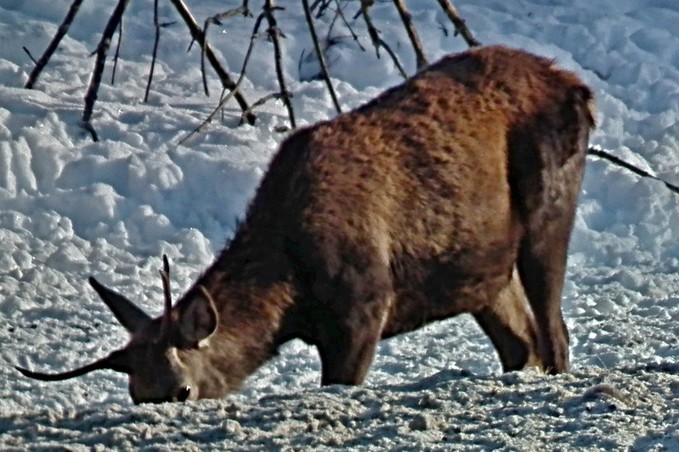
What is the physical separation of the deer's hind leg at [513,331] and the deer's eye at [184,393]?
6.94ft

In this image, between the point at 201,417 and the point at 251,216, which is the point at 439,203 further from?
the point at 201,417

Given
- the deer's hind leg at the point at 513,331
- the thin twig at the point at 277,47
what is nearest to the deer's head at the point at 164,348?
the deer's hind leg at the point at 513,331

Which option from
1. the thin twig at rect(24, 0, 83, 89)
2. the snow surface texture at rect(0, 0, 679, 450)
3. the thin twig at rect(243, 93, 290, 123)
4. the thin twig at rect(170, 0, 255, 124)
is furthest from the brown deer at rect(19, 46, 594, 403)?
the thin twig at rect(24, 0, 83, 89)

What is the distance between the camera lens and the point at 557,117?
900 cm

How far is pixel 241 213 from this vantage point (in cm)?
1191

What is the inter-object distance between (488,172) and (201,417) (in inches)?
107

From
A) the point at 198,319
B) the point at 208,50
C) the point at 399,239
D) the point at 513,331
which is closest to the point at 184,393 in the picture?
the point at 198,319

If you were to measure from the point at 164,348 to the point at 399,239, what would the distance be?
1.39 metres

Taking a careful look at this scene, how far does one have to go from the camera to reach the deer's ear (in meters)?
7.65

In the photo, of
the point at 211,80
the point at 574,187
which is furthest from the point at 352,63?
the point at 574,187

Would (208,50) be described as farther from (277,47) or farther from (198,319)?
(198,319)

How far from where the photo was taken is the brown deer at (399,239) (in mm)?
8031

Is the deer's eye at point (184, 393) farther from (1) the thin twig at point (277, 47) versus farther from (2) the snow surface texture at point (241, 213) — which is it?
(1) the thin twig at point (277, 47)

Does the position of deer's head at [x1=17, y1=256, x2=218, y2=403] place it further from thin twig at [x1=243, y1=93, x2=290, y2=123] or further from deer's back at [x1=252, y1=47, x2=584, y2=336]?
thin twig at [x1=243, y1=93, x2=290, y2=123]
